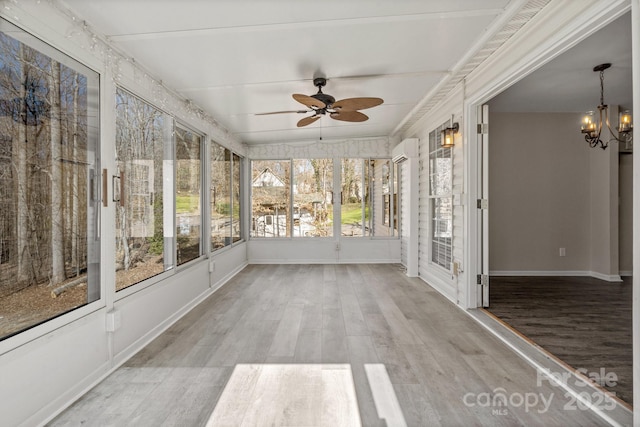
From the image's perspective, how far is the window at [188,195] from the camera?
3674 mm

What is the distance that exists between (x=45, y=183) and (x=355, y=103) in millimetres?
2544

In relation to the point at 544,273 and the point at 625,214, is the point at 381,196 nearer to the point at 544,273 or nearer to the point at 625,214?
the point at 544,273

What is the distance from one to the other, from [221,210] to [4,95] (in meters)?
3.46

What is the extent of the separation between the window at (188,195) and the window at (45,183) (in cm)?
136

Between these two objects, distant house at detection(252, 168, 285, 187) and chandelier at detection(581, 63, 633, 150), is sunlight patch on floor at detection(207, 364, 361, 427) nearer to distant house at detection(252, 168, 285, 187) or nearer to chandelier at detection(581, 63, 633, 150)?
chandelier at detection(581, 63, 633, 150)

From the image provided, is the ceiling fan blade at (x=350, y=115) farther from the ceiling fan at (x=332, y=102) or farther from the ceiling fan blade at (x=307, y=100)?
A: the ceiling fan blade at (x=307, y=100)

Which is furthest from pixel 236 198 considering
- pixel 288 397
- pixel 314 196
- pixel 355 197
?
pixel 288 397

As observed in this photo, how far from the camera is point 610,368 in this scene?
7.34 feet

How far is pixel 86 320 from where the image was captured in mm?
2150

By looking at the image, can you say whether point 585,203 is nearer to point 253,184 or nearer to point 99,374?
point 253,184

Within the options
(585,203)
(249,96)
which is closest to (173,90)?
(249,96)

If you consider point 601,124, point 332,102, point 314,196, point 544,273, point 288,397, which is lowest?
point 288,397

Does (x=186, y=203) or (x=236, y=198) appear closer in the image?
(x=186, y=203)

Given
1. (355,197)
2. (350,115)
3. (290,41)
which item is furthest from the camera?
(355,197)
